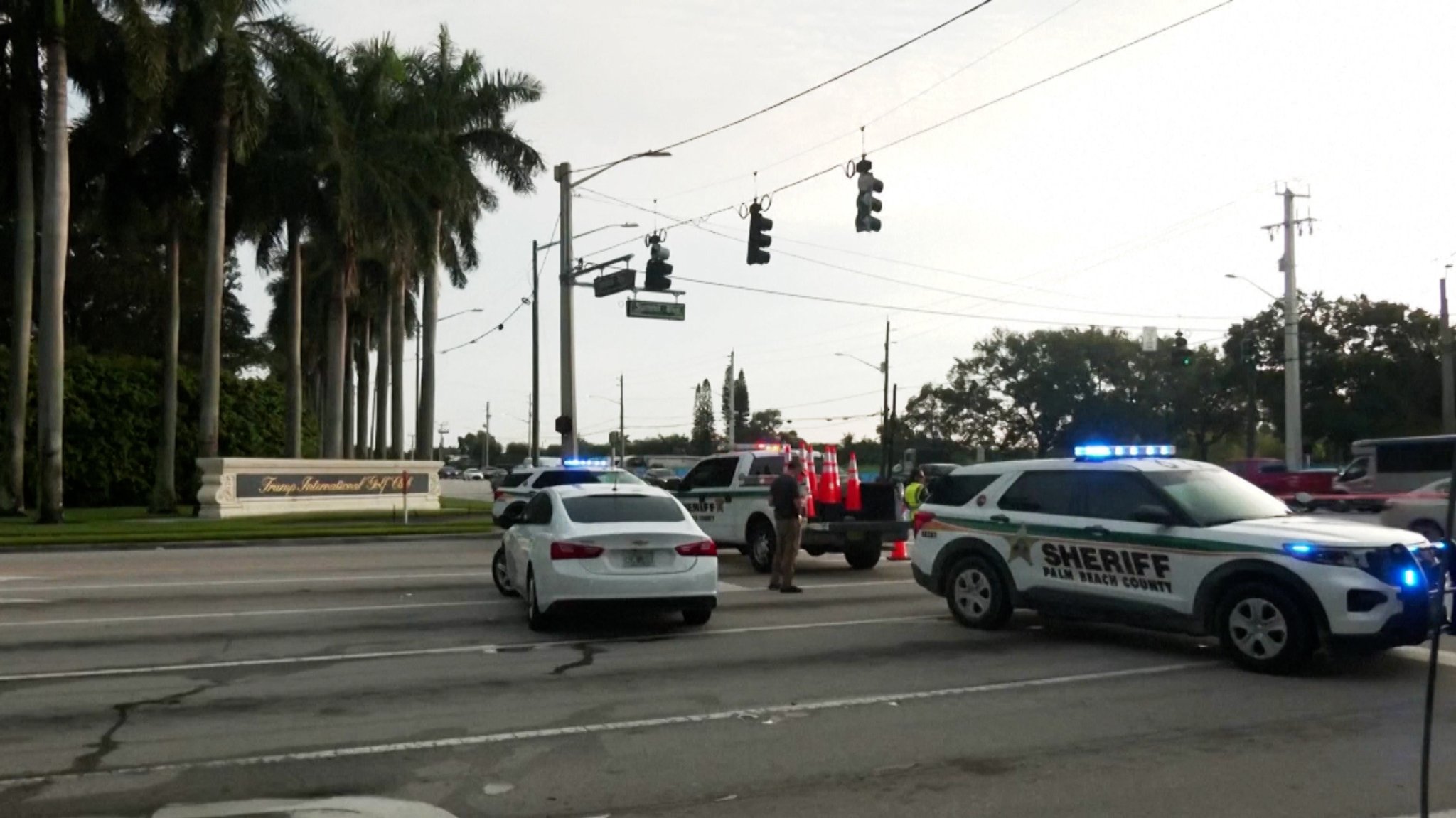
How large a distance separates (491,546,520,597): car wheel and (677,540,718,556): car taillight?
11.2 feet

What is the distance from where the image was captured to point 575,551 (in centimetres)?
1190

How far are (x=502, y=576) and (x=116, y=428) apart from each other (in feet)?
107

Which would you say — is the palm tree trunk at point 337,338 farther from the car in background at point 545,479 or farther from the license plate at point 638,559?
the license plate at point 638,559

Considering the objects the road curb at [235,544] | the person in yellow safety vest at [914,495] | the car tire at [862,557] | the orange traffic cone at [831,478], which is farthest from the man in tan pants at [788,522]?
the road curb at [235,544]

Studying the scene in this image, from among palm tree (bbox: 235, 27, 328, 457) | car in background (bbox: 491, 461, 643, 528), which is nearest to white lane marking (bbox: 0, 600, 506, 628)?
car in background (bbox: 491, 461, 643, 528)

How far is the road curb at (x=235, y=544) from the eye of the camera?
78.2ft

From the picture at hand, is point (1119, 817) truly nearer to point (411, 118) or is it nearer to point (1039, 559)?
point (1039, 559)

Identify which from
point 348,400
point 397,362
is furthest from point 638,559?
point 348,400

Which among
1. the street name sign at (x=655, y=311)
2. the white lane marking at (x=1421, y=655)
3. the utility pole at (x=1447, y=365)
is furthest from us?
the utility pole at (x=1447, y=365)

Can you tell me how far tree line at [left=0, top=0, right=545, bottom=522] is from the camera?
101 ft

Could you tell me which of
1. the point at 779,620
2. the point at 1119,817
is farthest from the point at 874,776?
the point at 779,620

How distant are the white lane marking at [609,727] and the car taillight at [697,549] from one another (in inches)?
139

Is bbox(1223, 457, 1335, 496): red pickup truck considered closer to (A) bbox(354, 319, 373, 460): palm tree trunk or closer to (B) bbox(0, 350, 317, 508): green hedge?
(B) bbox(0, 350, 317, 508): green hedge

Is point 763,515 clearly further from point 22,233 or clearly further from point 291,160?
point 22,233
